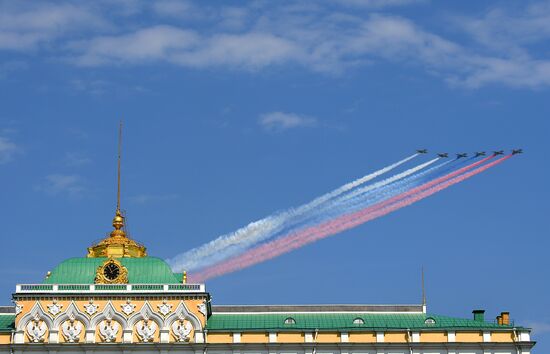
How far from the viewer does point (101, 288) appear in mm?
197125

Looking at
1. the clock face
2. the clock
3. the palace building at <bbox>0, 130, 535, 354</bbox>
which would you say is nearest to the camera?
the palace building at <bbox>0, 130, 535, 354</bbox>

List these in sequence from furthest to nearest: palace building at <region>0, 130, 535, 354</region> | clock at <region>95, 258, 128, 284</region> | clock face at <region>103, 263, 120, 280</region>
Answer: clock face at <region>103, 263, 120, 280</region>
clock at <region>95, 258, 128, 284</region>
palace building at <region>0, 130, 535, 354</region>

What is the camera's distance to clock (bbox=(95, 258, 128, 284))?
19788cm

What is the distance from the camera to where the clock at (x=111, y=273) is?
649ft

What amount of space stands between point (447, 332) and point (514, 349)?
7544 millimetres

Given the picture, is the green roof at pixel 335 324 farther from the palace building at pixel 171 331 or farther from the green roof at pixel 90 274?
the green roof at pixel 90 274

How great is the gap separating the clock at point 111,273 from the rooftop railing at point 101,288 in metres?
1.01

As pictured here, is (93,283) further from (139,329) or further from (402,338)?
(402,338)

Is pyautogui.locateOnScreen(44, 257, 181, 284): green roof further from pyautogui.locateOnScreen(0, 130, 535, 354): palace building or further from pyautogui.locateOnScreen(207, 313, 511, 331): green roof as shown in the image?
pyautogui.locateOnScreen(207, 313, 511, 331): green roof

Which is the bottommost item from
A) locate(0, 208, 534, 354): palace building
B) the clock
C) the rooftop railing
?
locate(0, 208, 534, 354): palace building

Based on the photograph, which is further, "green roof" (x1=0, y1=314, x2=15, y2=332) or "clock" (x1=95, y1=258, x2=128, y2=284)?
"clock" (x1=95, y1=258, x2=128, y2=284)

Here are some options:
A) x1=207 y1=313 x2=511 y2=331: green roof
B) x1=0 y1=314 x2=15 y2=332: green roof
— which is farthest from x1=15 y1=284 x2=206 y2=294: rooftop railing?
x1=207 y1=313 x2=511 y2=331: green roof

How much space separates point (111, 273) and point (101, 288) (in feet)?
7.38

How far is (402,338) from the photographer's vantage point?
196375 mm
